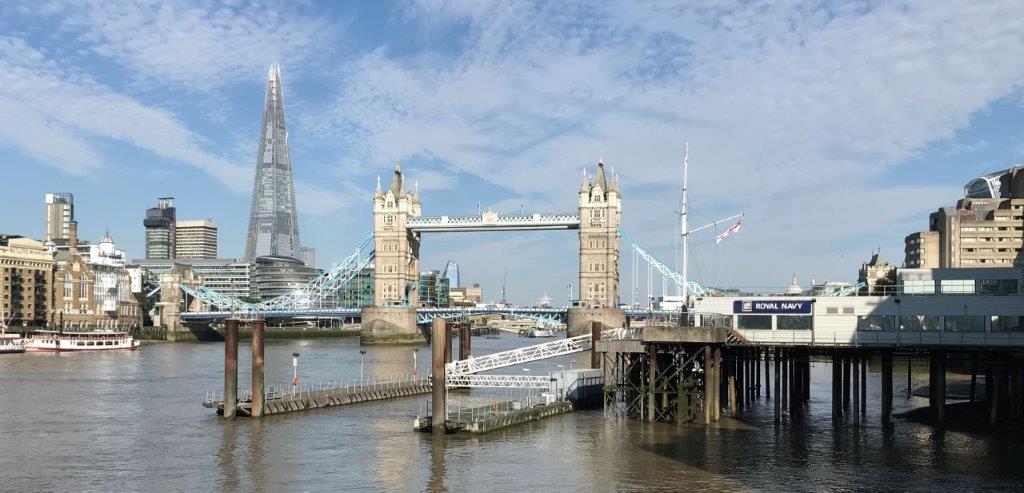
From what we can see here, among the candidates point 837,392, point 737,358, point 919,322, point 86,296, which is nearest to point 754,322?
point 737,358

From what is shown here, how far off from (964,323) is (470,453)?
88.0ft

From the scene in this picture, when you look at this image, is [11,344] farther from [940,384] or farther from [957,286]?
[957,286]

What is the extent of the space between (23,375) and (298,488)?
6388cm

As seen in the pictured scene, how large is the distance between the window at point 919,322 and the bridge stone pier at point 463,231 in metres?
105

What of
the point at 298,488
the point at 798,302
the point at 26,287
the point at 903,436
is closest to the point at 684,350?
the point at 798,302

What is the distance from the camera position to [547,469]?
42.7 meters

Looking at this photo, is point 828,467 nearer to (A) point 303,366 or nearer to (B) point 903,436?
(B) point 903,436

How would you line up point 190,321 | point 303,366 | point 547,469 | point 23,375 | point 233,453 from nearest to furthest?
1. point 547,469
2. point 233,453
3. point 23,375
4. point 303,366
5. point 190,321

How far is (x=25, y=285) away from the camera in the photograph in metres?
164

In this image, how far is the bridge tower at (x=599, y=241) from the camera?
178 m

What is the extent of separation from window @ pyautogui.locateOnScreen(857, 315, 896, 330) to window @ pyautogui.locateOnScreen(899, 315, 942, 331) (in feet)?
1.65

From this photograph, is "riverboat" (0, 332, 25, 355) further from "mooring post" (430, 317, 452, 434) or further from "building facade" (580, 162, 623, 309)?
"mooring post" (430, 317, 452, 434)

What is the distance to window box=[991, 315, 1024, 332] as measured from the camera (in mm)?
52375

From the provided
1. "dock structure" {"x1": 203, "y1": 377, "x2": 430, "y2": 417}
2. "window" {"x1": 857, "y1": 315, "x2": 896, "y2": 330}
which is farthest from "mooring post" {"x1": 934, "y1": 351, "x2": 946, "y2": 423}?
"dock structure" {"x1": 203, "y1": 377, "x2": 430, "y2": 417}
